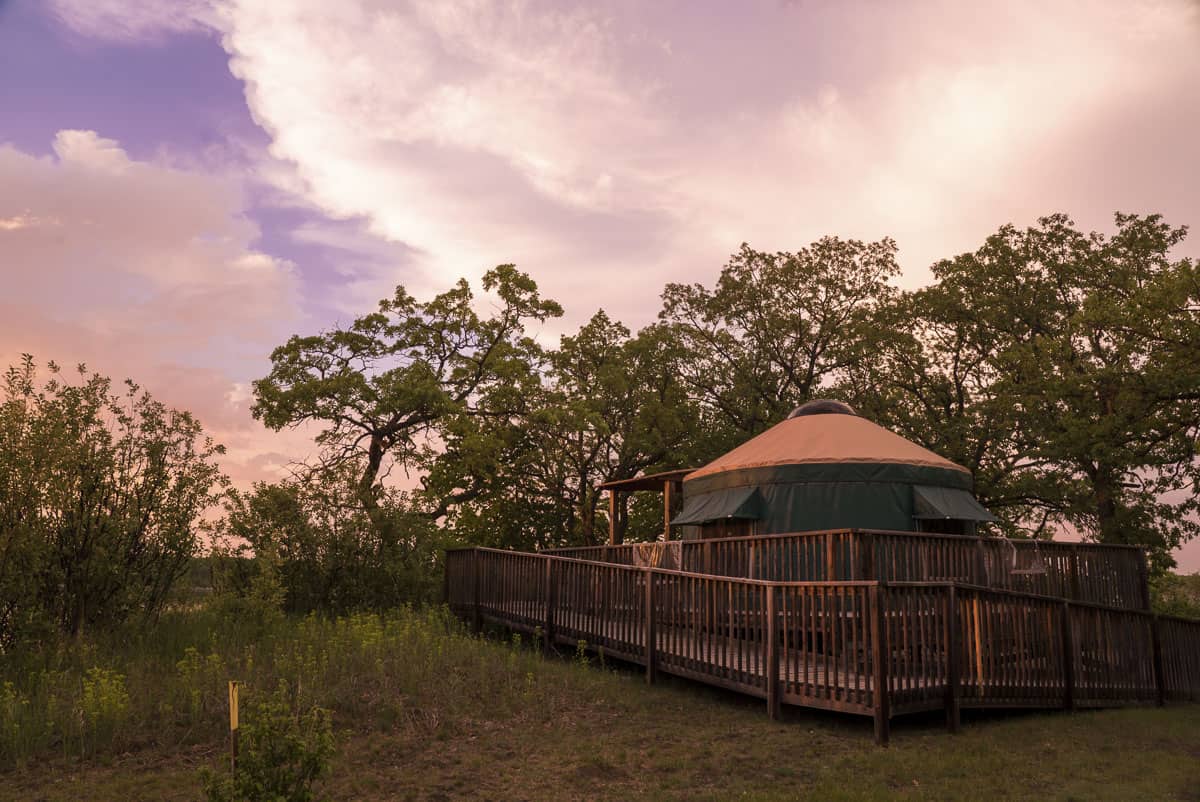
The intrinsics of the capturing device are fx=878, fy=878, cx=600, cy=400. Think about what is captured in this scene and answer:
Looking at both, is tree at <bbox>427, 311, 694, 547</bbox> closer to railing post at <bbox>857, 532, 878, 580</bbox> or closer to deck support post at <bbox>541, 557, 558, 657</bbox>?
deck support post at <bbox>541, 557, 558, 657</bbox>

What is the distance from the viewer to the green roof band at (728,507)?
13992 millimetres

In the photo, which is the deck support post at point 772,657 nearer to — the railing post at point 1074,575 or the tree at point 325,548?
the railing post at point 1074,575

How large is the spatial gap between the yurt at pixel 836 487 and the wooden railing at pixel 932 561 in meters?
1.88

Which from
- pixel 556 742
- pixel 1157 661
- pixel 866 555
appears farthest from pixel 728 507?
pixel 556 742

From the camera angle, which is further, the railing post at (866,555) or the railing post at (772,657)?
the railing post at (866,555)

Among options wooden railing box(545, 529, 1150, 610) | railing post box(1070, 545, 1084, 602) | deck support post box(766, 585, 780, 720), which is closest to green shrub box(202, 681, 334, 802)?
deck support post box(766, 585, 780, 720)

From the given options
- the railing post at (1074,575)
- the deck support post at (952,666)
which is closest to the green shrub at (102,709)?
the deck support post at (952,666)

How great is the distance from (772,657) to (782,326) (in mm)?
17262

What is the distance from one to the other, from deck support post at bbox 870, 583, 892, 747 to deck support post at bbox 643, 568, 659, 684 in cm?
269

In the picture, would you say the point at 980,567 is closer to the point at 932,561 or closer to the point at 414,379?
the point at 932,561

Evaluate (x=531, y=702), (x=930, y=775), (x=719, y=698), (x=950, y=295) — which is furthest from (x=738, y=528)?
(x=950, y=295)

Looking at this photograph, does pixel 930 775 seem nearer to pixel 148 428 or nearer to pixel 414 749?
pixel 414 749

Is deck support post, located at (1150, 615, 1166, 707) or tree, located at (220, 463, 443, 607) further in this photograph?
tree, located at (220, 463, 443, 607)

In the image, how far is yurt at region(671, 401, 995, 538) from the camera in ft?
44.5
